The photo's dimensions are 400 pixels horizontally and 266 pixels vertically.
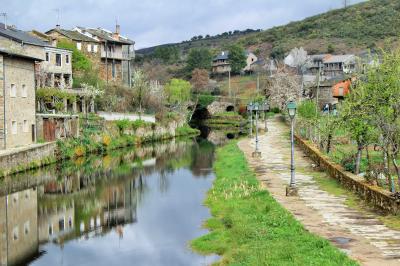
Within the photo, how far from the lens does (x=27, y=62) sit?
48094 mm

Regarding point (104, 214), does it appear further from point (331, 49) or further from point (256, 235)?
point (331, 49)

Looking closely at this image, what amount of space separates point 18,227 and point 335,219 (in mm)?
12228

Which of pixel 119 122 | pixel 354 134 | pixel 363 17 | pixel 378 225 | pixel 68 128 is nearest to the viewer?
pixel 378 225

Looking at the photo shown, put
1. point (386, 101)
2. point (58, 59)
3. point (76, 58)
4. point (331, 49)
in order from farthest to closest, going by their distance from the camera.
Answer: point (331, 49)
point (76, 58)
point (58, 59)
point (386, 101)

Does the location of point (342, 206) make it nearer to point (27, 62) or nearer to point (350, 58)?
point (27, 62)

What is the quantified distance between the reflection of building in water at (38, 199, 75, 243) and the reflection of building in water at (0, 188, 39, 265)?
30cm

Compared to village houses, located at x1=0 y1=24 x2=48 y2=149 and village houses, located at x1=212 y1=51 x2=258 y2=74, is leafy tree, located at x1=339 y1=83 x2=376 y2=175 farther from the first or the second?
village houses, located at x1=212 y1=51 x2=258 y2=74

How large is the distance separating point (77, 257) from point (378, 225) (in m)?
9.67

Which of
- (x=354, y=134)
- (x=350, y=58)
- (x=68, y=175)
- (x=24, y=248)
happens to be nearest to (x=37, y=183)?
(x=68, y=175)

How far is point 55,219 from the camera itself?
86.9 feet

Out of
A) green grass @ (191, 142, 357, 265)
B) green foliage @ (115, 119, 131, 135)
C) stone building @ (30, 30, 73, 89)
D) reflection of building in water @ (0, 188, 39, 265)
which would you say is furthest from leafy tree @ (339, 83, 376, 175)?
stone building @ (30, 30, 73, 89)

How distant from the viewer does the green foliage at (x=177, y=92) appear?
101m

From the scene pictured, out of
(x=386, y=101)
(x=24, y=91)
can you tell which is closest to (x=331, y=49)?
(x=24, y=91)

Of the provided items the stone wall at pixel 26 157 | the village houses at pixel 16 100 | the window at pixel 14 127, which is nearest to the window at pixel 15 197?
the stone wall at pixel 26 157
